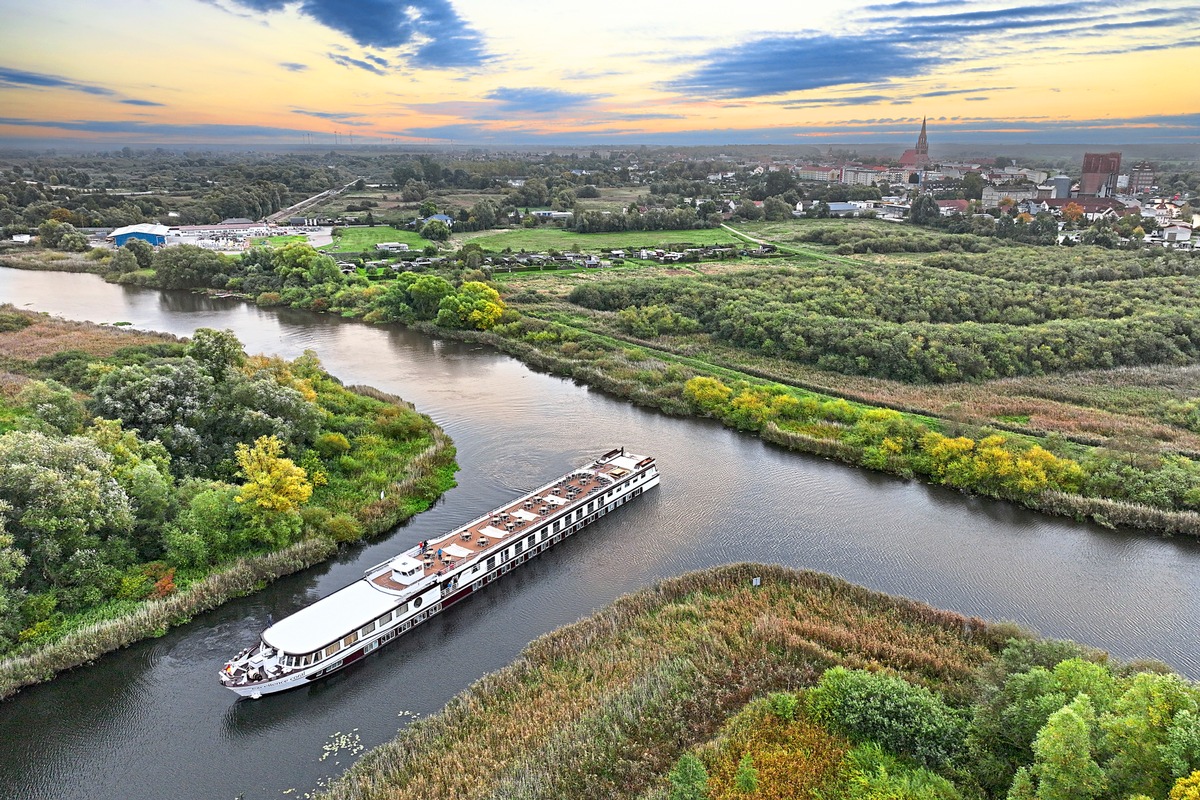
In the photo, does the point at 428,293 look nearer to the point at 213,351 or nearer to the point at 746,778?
the point at 213,351

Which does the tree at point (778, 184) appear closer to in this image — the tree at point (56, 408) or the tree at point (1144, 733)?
the tree at point (56, 408)

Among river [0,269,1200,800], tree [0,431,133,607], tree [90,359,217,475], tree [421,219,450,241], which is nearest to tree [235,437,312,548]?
river [0,269,1200,800]

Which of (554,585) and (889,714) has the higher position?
(889,714)

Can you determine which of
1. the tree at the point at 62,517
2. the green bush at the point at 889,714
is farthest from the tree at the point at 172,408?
the green bush at the point at 889,714

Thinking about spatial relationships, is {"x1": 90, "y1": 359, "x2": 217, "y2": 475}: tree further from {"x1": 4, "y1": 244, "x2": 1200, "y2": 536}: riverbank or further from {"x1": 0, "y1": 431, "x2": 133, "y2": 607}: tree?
{"x1": 4, "y1": 244, "x2": 1200, "y2": 536}: riverbank

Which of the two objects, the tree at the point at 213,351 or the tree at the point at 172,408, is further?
the tree at the point at 213,351

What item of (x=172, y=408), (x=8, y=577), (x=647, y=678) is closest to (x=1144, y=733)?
(x=647, y=678)

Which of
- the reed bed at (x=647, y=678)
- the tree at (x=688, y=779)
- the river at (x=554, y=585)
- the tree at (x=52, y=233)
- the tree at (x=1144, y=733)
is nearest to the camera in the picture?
the tree at (x=1144, y=733)
